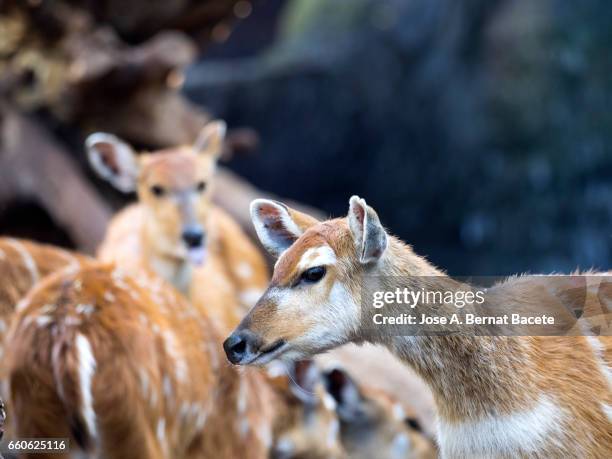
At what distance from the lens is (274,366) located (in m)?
5.08

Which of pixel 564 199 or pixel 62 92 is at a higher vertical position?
pixel 564 199

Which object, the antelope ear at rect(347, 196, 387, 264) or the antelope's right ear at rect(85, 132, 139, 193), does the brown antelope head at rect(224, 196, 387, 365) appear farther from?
the antelope's right ear at rect(85, 132, 139, 193)

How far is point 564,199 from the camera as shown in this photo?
10852 millimetres

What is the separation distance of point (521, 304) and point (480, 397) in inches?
14.2

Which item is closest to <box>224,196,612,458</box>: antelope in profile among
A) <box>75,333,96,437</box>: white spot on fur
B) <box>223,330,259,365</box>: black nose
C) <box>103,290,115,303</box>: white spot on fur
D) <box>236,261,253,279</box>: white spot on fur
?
<box>223,330,259,365</box>: black nose

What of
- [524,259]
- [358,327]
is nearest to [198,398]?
[358,327]

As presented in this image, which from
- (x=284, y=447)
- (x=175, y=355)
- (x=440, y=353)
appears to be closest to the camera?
(x=440, y=353)

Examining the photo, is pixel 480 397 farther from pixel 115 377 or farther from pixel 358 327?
pixel 115 377

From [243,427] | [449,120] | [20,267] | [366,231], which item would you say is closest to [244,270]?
[20,267]

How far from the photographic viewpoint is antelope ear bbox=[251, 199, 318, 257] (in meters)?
3.30

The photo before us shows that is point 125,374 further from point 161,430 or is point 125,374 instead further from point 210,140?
point 210,140

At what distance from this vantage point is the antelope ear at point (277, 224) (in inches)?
130

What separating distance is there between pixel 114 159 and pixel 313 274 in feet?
11.0

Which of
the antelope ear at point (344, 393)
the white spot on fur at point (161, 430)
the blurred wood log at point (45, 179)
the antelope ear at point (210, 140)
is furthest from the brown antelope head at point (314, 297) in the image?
the blurred wood log at point (45, 179)
